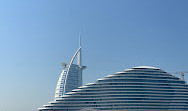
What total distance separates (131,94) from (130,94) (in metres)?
0.58

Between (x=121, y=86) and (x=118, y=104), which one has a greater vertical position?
(x=121, y=86)

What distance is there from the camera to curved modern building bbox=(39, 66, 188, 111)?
5000 inches

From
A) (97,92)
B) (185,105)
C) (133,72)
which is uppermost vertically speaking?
(133,72)

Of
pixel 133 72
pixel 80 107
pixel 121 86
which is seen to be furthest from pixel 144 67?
pixel 80 107

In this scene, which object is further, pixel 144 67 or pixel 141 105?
pixel 144 67

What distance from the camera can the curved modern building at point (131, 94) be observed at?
12700 centimetres

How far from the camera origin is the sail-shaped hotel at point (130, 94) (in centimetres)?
12700

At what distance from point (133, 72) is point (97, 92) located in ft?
81.9

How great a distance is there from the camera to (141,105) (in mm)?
128000

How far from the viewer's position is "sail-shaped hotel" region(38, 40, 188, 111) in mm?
127000

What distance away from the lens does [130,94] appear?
130 m

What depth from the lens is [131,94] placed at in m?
130

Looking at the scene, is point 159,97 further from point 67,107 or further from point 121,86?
point 67,107

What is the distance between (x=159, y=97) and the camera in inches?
5157
